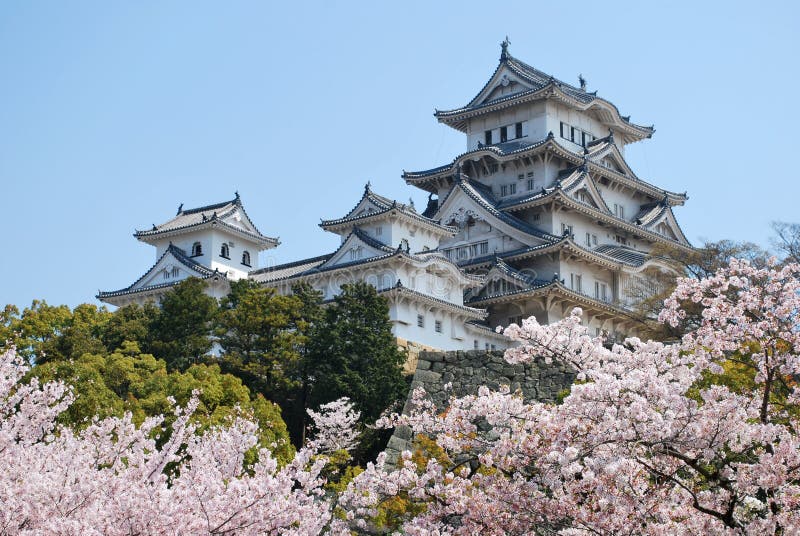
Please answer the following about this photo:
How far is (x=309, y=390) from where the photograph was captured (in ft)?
124

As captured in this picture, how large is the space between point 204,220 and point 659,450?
40.4 meters

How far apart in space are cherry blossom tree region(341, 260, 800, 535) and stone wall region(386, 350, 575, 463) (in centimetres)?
1177

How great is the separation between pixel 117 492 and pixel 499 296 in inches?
1493

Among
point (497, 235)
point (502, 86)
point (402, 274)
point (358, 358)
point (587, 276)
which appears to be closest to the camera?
point (358, 358)

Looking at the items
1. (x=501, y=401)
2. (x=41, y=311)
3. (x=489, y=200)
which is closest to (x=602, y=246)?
(x=489, y=200)

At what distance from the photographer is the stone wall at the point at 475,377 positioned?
90.3 feet

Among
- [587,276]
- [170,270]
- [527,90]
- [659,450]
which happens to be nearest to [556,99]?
[527,90]

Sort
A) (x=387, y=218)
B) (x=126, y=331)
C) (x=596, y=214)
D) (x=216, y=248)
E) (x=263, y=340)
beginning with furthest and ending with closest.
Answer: (x=596, y=214) < (x=216, y=248) < (x=387, y=218) < (x=126, y=331) < (x=263, y=340)

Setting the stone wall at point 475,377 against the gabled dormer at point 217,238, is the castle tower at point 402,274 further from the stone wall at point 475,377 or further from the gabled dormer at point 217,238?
the stone wall at point 475,377

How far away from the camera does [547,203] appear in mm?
56469

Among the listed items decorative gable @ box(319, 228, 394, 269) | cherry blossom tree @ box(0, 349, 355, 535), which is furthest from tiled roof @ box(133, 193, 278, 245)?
cherry blossom tree @ box(0, 349, 355, 535)

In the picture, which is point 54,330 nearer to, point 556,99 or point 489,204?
point 489,204

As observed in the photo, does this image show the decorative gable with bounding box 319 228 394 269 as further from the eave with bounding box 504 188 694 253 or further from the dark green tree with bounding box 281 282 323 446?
the eave with bounding box 504 188 694 253

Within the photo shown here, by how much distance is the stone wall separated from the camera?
27.5m
